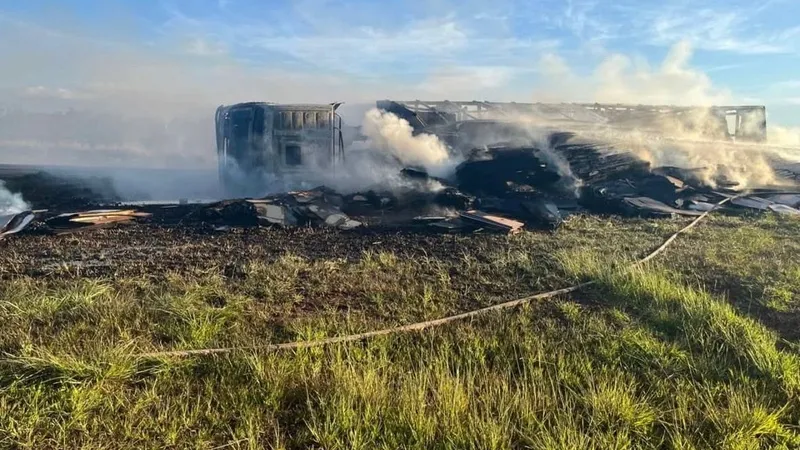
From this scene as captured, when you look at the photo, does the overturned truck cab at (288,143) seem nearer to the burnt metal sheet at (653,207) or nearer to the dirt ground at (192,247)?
the dirt ground at (192,247)

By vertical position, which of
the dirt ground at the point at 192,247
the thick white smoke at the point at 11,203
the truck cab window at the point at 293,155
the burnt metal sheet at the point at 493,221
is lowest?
the dirt ground at the point at 192,247

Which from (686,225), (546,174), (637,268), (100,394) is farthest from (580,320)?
(546,174)

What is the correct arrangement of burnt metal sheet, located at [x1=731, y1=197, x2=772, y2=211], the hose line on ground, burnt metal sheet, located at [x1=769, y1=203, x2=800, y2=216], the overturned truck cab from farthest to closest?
the overturned truck cab, burnt metal sheet, located at [x1=731, y1=197, x2=772, y2=211], burnt metal sheet, located at [x1=769, y1=203, x2=800, y2=216], the hose line on ground

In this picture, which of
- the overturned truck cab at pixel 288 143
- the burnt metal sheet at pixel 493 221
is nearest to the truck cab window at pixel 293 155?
the overturned truck cab at pixel 288 143

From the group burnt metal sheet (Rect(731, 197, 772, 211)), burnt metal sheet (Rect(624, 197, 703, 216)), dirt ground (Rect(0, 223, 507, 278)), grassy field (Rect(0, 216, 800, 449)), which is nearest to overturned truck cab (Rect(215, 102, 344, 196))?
dirt ground (Rect(0, 223, 507, 278))

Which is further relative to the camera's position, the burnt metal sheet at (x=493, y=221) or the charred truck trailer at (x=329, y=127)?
the charred truck trailer at (x=329, y=127)

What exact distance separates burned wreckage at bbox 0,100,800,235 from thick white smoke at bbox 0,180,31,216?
105 inches

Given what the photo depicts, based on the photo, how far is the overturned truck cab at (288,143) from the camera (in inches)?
725

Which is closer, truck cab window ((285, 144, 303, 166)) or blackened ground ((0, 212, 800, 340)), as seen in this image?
blackened ground ((0, 212, 800, 340))

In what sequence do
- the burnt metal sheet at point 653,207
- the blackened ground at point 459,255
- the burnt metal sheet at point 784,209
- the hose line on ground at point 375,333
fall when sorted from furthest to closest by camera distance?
the burnt metal sheet at point 784,209, the burnt metal sheet at point 653,207, the blackened ground at point 459,255, the hose line on ground at point 375,333

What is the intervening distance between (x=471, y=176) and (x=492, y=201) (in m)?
2.30

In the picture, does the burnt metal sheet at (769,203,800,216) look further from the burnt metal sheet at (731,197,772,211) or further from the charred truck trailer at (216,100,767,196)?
the charred truck trailer at (216,100,767,196)

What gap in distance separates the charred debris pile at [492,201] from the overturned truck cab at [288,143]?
380 cm

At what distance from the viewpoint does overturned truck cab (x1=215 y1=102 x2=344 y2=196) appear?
60.4 feet
